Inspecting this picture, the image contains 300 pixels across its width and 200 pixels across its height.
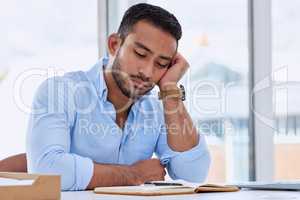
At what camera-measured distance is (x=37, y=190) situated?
3.20 feet

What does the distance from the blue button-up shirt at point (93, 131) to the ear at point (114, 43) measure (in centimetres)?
6

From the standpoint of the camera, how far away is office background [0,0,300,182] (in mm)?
2945

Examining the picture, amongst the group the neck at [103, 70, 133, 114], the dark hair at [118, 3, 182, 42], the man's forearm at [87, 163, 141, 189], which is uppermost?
the dark hair at [118, 3, 182, 42]

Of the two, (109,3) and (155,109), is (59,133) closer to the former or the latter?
(155,109)

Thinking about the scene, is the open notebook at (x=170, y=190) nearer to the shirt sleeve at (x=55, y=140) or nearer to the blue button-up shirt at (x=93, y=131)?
the shirt sleeve at (x=55, y=140)

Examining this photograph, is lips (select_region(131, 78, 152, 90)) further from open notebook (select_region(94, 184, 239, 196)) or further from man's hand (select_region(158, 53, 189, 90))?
open notebook (select_region(94, 184, 239, 196))

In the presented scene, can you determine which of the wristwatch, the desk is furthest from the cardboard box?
the wristwatch

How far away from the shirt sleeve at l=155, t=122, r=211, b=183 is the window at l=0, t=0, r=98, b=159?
136cm

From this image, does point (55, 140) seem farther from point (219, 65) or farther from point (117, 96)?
point (219, 65)

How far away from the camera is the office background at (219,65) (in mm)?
2945

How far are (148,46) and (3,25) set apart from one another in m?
1.45

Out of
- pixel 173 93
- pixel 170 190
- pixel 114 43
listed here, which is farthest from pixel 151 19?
pixel 170 190

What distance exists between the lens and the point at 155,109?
90.0 inches

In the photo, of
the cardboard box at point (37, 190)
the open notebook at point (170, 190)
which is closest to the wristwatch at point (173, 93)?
the open notebook at point (170, 190)
